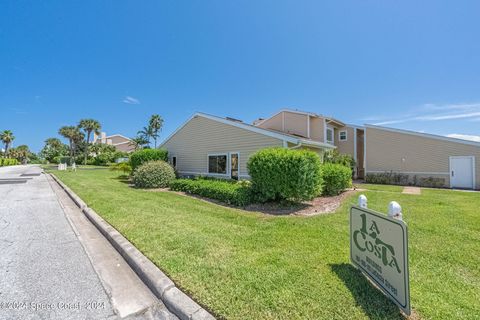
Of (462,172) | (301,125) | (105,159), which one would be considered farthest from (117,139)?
(462,172)

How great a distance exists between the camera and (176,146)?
17.6m

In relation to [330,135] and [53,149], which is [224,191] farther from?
[53,149]

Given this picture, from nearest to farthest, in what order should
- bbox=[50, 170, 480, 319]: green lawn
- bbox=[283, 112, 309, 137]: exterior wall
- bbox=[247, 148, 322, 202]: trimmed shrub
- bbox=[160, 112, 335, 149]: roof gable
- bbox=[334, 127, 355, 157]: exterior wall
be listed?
1. bbox=[50, 170, 480, 319]: green lawn
2. bbox=[247, 148, 322, 202]: trimmed shrub
3. bbox=[160, 112, 335, 149]: roof gable
4. bbox=[283, 112, 309, 137]: exterior wall
5. bbox=[334, 127, 355, 157]: exterior wall

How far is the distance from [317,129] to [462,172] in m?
10.1

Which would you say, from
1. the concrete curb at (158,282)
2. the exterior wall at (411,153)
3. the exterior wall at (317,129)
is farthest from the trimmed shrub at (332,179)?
the exterior wall at (411,153)

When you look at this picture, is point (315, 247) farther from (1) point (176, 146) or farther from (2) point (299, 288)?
(1) point (176, 146)

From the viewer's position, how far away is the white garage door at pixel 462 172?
1445cm

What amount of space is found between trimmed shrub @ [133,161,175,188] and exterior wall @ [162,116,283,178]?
2.49 meters

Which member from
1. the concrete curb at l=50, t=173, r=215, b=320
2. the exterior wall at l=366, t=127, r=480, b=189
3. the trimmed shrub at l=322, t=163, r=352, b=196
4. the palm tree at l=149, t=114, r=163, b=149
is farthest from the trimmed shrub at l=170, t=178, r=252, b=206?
the palm tree at l=149, t=114, r=163, b=149

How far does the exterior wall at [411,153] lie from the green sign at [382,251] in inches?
695

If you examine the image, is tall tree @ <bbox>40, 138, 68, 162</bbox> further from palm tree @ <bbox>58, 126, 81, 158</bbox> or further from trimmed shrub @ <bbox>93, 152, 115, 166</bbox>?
trimmed shrub @ <bbox>93, 152, 115, 166</bbox>

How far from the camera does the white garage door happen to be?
1445cm

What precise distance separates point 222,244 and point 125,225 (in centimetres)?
263

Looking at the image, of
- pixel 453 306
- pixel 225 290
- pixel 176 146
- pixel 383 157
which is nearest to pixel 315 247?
pixel 453 306
